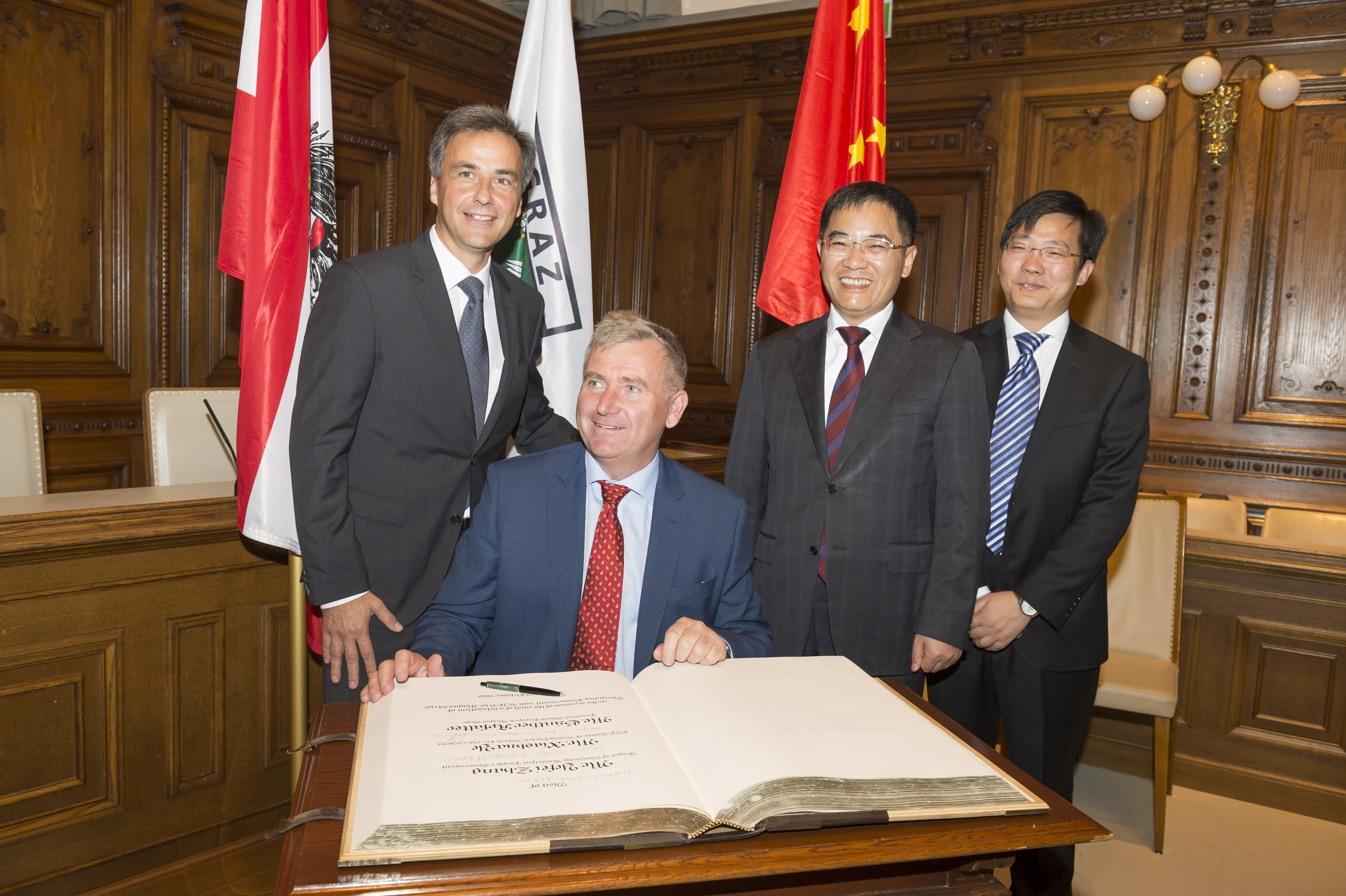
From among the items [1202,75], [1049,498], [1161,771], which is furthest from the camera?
[1202,75]

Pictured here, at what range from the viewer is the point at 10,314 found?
12.4 feet

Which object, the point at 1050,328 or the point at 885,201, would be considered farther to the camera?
the point at 1050,328

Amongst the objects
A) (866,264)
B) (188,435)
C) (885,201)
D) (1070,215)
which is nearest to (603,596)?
(866,264)

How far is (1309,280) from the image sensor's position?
448 cm

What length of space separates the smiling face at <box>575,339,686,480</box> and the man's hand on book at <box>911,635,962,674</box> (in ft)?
2.44

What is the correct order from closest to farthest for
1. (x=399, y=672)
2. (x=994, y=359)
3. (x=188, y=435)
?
(x=399, y=672), (x=994, y=359), (x=188, y=435)

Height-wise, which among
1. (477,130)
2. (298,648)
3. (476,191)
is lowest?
(298,648)

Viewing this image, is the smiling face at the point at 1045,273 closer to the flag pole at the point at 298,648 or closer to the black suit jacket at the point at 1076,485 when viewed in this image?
the black suit jacket at the point at 1076,485

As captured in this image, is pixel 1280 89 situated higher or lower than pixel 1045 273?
higher

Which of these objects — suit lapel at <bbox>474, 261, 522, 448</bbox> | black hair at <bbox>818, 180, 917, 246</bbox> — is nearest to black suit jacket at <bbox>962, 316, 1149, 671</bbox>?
black hair at <bbox>818, 180, 917, 246</bbox>

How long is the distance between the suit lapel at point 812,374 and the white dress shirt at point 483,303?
2.30 ft

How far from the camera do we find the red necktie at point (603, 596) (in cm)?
160

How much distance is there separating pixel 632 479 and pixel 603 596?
245 mm

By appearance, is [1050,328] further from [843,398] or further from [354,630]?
[354,630]
